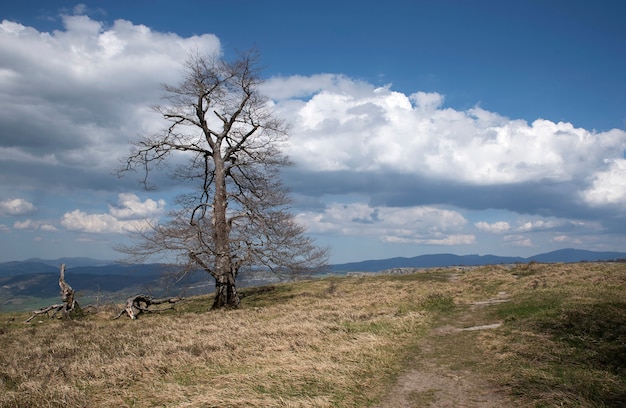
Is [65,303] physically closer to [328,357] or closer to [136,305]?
[136,305]

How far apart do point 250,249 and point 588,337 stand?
51.0 feet

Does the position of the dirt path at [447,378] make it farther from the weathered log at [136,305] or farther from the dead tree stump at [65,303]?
the dead tree stump at [65,303]

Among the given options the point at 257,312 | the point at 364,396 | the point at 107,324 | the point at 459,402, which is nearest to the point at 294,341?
the point at 364,396

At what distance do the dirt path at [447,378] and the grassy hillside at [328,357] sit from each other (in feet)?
0.21

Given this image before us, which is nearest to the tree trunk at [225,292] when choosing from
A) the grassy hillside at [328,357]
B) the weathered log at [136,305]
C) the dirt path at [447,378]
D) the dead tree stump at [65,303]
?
the weathered log at [136,305]

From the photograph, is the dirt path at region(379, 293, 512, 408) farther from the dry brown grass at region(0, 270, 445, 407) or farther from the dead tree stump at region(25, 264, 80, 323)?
the dead tree stump at region(25, 264, 80, 323)

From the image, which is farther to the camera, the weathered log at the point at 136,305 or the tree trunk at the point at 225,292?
the tree trunk at the point at 225,292

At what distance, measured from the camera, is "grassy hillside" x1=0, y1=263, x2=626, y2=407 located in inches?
279

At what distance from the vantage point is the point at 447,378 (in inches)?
338

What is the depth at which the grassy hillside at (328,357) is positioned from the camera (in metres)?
7.08

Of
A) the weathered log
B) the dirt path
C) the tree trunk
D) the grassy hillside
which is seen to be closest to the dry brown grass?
the grassy hillside

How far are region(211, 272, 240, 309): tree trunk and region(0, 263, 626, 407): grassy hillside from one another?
3.92 meters

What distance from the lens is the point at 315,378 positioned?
8.08 meters

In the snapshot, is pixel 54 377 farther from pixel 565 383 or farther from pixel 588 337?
pixel 588 337
